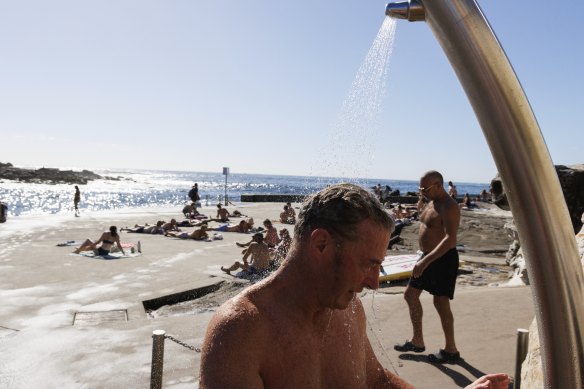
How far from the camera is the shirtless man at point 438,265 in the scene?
5.07 metres

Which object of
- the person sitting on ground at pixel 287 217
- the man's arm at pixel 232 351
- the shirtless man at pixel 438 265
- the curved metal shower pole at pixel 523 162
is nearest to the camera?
the curved metal shower pole at pixel 523 162

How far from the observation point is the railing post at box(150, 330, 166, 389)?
12.0 feet

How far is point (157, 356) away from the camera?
3.71 m

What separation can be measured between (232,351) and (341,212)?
1.82 ft

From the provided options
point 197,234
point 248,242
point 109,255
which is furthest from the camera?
point 197,234

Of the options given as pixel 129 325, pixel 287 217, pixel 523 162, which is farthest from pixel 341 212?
pixel 287 217

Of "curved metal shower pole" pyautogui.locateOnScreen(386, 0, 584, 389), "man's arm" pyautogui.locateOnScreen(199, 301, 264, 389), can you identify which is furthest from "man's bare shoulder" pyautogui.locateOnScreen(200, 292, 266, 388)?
"curved metal shower pole" pyautogui.locateOnScreen(386, 0, 584, 389)

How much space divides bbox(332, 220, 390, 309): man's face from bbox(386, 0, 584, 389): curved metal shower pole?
534 millimetres

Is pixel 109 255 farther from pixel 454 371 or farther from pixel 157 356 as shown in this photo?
pixel 454 371

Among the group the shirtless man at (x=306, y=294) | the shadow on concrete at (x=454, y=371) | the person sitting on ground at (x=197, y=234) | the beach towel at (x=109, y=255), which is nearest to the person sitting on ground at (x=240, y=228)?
the person sitting on ground at (x=197, y=234)

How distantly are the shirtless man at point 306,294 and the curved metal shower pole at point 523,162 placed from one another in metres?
0.55

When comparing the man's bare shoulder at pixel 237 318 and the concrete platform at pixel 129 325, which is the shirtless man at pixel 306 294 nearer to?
the man's bare shoulder at pixel 237 318

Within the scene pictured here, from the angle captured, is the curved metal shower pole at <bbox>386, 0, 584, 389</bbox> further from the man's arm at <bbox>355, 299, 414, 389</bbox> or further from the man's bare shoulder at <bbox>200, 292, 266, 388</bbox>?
the man's arm at <bbox>355, 299, 414, 389</bbox>

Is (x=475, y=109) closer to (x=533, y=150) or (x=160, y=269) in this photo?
(x=533, y=150)
